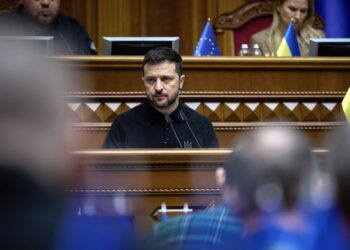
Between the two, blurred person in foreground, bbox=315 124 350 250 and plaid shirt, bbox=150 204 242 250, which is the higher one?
blurred person in foreground, bbox=315 124 350 250

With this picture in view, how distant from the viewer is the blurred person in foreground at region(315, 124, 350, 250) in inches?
65.1

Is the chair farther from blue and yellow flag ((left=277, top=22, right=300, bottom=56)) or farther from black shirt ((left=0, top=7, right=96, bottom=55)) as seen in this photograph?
black shirt ((left=0, top=7, right=96, bottom=55))

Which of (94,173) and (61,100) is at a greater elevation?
(61,100)

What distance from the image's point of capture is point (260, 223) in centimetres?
162

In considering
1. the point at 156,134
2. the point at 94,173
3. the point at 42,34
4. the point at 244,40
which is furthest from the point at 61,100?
the point at 244,40

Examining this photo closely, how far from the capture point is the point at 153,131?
519 cm

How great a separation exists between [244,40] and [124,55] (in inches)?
73.9

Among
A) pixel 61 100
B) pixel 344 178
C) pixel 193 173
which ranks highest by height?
pixel 61 100

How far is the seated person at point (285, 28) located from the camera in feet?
22.1

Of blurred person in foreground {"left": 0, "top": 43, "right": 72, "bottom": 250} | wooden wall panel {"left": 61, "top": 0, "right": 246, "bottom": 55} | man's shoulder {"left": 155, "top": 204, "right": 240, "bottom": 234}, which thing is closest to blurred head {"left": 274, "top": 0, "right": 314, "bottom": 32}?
wooden wall panel {"left": 61, "top": 0, "right": 246, "bottom": 55}

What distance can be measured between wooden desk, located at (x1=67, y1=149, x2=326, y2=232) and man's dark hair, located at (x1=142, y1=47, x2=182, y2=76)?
165 centimetres

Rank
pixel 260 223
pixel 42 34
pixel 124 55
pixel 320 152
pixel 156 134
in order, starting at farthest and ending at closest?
pixel 42 34 → pixel 124 55 → pixel 156 134 → pixel 320 152 → pixel 260 223

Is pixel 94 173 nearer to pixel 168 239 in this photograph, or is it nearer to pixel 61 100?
pixel 168 239

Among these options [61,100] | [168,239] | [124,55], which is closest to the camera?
[61,100]
